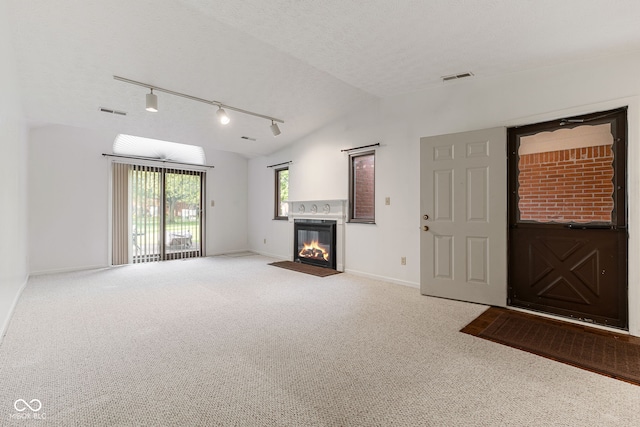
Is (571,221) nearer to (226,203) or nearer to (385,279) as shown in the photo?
(385,279)

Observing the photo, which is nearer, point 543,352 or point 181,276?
point 543,352

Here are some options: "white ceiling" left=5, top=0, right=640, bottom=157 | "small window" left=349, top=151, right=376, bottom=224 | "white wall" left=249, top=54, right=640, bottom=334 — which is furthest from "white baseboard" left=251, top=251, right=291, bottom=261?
"white ceiling" left=5, top=0, right=640, bottom=157

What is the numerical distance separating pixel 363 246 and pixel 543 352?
9.69 feet

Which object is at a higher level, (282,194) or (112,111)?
(112,111)

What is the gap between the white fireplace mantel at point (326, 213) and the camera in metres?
5.43

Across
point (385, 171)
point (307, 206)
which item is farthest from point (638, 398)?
point (307, 206)

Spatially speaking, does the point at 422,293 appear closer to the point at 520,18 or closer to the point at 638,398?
the point at 638,398

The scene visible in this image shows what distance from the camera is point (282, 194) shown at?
7090 mm

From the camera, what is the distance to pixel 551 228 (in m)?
3.21

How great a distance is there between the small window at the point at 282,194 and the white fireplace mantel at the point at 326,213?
1.53ft

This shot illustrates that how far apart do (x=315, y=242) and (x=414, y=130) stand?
2.88 m

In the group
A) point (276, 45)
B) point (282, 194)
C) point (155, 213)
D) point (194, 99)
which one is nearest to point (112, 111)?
point (194, 99)

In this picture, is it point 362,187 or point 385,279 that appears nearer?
point 385,279

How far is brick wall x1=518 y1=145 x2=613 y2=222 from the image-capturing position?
12.4 feet
